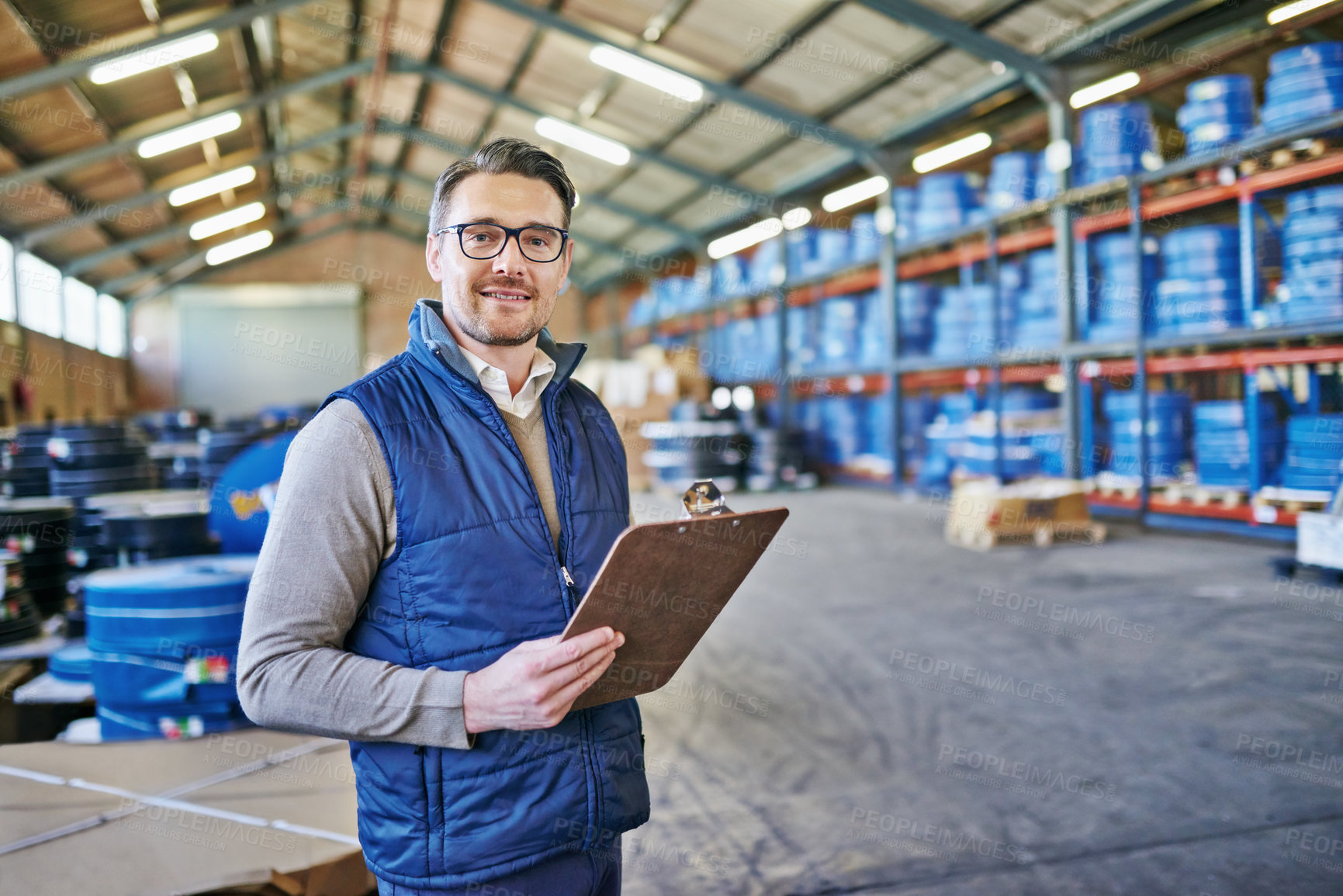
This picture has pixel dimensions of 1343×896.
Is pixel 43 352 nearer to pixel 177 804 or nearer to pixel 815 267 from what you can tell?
pixel 815 267

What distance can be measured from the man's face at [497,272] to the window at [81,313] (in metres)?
21.5

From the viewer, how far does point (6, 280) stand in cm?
1538

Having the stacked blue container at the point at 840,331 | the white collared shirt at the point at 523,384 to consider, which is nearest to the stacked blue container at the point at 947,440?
the stacked blue container at the point at 840,331

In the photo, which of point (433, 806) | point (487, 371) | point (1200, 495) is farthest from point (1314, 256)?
point (433, 806)

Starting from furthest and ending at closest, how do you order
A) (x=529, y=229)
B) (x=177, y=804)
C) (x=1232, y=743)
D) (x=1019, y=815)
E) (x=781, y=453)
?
(x=781, y=453), (x=1232, y=743), (x=1019, y=815), (x=177, y=804), (x=529, y=229)

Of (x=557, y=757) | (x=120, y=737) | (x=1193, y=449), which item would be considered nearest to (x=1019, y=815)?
(x=557, y=757)

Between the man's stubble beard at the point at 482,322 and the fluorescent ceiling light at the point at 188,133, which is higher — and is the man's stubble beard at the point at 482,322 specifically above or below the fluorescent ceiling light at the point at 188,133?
below

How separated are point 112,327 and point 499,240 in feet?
85.4

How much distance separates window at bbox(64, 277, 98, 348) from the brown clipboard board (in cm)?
2185

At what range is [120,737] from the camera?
2.80 m

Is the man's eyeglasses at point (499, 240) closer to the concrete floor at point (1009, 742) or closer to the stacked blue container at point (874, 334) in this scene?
the concrete floor at point (1009, 742)

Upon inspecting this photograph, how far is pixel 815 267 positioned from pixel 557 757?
43.7 ft

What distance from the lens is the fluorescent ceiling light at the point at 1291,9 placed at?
7.67 m

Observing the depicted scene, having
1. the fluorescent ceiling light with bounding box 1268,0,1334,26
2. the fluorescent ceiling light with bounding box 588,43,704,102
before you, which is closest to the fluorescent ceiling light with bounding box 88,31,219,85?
the fluorescent ceiling light with bounding box 588,43,704,102
